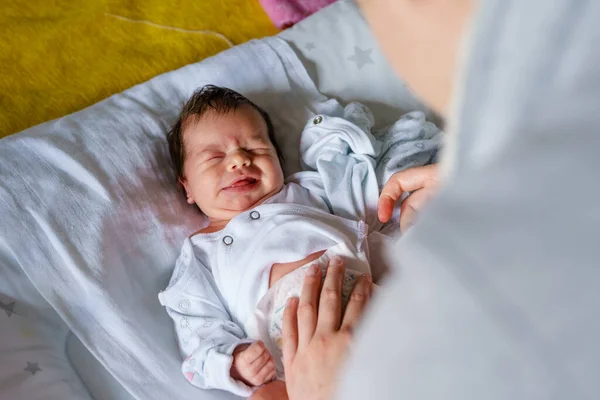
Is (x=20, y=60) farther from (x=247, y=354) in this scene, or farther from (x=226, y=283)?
(x=247, y=354)

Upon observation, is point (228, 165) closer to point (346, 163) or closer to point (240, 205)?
point (240, 205)

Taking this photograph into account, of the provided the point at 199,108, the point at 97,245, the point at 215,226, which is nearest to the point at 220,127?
the point at 199,108

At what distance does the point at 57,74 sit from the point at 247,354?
0.80 meters

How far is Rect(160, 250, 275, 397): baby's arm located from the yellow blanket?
19.9 inches

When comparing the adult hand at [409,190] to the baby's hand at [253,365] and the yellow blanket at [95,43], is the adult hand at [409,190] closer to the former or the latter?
the baby's hand at [253,365]

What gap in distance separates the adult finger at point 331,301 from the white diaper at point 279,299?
A: 0.05 m

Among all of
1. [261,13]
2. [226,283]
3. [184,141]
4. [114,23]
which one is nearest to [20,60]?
[114,23]

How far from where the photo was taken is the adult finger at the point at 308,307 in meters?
0.81

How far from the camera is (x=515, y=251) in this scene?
0.20 m

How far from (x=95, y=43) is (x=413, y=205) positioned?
2.77 ft

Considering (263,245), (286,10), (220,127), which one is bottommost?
(263,245)

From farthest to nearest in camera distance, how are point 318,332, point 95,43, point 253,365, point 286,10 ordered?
point 286,10, point 95,43, point 253,365, point 318,332

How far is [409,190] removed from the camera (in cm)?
105

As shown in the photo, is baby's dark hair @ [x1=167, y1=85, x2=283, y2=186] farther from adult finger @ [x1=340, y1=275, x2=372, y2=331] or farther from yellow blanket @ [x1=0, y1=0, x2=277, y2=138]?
adult finger @ [x1=340, y1=275, x2=372, y2=331]
